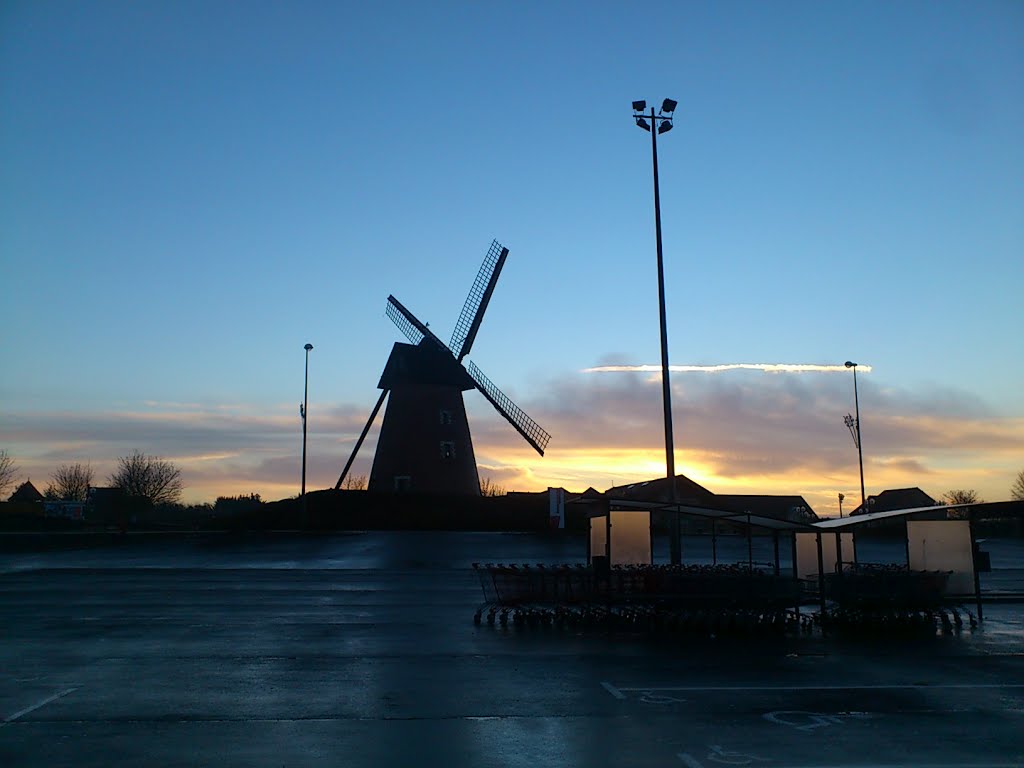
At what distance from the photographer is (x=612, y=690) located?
A: 1199 centimetres

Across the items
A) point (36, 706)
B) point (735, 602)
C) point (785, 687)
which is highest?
point (735, 602)

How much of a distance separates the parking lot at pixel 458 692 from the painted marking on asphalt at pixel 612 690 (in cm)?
4

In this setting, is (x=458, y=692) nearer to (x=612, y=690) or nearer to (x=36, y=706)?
(x=612, y=690)

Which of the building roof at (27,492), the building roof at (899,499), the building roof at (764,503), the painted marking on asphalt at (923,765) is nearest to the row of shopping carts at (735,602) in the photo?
the painted marking on asphalt at (923,765)

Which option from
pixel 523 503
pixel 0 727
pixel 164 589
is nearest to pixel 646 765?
pixel 0 727

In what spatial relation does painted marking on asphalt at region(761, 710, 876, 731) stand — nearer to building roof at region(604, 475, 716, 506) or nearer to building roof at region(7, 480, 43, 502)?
building roof at region(604, 475, 716, 506)

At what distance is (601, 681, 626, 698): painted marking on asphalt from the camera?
11648 mm

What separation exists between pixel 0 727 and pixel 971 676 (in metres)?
13.2

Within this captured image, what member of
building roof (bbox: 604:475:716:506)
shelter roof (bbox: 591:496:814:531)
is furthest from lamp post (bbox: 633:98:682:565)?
building roof (bbox: 604:475:716:506)

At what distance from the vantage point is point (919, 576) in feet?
65.2

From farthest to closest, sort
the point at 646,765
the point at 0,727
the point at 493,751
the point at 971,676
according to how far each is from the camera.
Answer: the point at 971,676
the point at 0,727
the point at 493,751
the point at 646,765

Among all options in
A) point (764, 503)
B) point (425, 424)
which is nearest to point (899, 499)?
point (764, 503)

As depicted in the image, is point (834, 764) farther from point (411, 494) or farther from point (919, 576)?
point (411, 494)

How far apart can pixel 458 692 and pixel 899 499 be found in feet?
375
